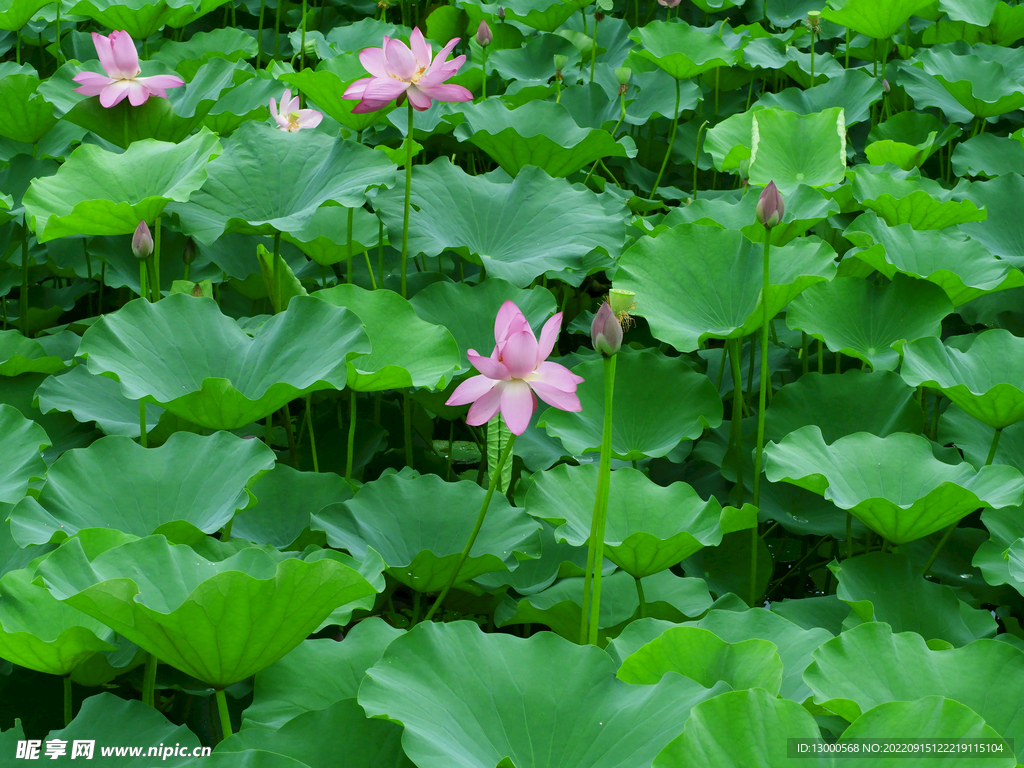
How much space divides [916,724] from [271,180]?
1.44m

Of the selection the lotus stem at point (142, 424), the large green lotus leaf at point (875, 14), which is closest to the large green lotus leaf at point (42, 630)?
the lotus stem at point (142, 424)

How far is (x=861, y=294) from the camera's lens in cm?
167

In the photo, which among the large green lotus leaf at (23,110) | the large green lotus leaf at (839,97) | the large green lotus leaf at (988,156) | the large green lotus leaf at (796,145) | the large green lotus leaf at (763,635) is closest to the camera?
the large green lotus leaf at (763,635)

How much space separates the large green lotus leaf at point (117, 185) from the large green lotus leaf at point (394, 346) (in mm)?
324

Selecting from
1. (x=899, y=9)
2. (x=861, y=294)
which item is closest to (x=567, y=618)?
(x=861, y=294)

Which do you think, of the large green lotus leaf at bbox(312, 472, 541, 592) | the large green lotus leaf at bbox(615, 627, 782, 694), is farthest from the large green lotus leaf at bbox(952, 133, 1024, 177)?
the large green lotus leaf at bbox(615, 627, 782, 694)

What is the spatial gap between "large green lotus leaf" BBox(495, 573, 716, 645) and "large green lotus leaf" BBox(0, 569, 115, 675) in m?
0.54

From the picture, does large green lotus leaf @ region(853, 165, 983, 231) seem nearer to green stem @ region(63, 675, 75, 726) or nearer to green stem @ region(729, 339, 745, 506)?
green stem @ region(729, 339, 745, 506)

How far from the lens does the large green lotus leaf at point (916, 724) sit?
0.79 m

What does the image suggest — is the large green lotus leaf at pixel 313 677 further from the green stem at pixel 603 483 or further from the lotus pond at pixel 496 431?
the green stem at pixel 603 483

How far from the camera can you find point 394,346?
1.50 metres

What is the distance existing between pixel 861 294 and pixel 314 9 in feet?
8.31

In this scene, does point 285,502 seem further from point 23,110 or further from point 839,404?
point 23,110

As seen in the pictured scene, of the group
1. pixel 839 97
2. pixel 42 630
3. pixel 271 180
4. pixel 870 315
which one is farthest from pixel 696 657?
pixel 839 97
